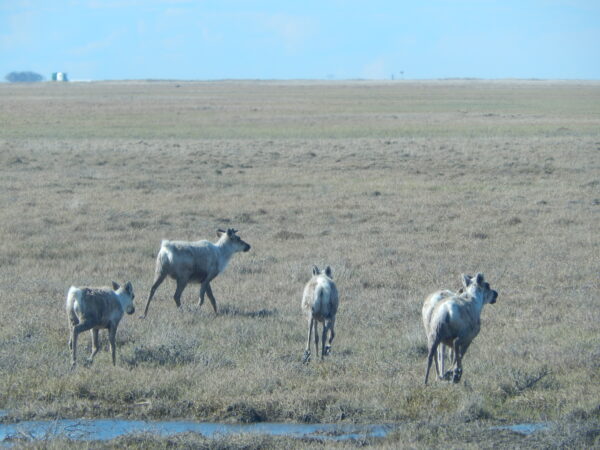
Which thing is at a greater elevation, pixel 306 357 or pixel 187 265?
pixel 187 265

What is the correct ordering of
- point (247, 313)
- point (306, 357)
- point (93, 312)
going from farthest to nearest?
point (247, 313), point (306, 357), point (93, 312)

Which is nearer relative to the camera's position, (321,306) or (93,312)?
(93,312)

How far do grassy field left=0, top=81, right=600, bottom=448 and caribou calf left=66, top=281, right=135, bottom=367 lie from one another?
1.06 feet

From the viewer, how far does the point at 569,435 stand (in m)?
7.68

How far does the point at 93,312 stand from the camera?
390 inches

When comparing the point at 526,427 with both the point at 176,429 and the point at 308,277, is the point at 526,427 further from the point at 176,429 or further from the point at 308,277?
the point at 308,277

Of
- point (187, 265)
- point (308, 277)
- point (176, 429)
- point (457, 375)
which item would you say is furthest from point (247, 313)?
point (176, 429)

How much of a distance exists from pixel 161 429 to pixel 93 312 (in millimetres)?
2157

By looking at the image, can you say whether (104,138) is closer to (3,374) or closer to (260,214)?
(260,214)

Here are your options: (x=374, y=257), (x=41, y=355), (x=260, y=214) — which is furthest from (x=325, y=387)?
(x=260, y=214)

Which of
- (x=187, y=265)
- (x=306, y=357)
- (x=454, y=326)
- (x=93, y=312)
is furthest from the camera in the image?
(x=187, y=265)

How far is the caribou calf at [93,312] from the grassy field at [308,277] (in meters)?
0.32

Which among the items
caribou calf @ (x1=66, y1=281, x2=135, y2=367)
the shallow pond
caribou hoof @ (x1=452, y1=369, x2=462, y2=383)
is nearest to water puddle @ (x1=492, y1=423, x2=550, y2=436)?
the shallow pond

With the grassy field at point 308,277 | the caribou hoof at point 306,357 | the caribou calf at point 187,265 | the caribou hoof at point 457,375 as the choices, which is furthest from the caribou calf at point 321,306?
the caribou calf at point 187,265
